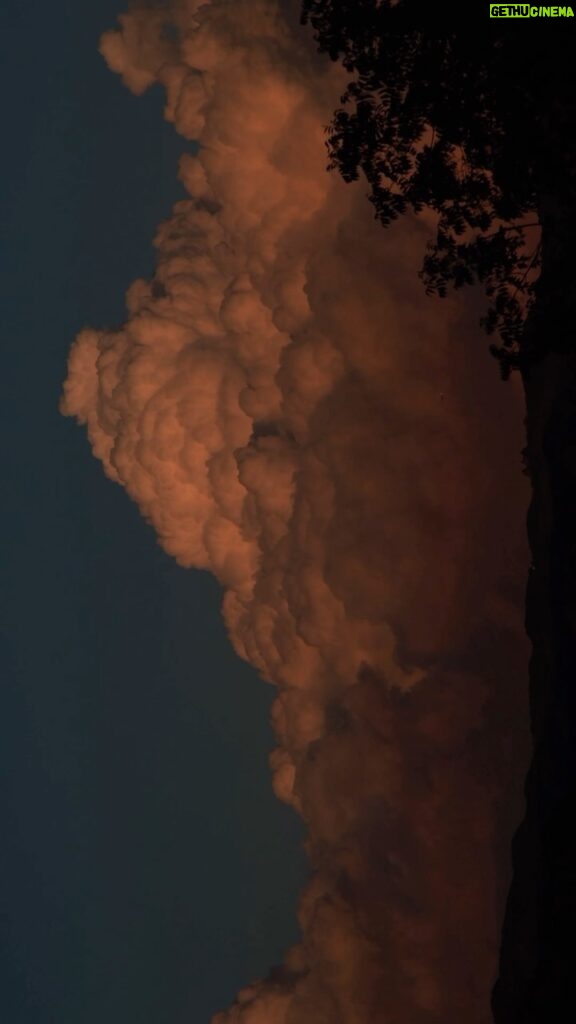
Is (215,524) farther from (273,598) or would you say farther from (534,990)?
(534,990)

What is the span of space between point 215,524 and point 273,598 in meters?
3.53

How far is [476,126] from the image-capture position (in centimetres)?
1473

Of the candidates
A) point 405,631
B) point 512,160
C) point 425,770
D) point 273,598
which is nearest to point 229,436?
point 273,598

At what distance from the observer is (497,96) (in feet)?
46.5
